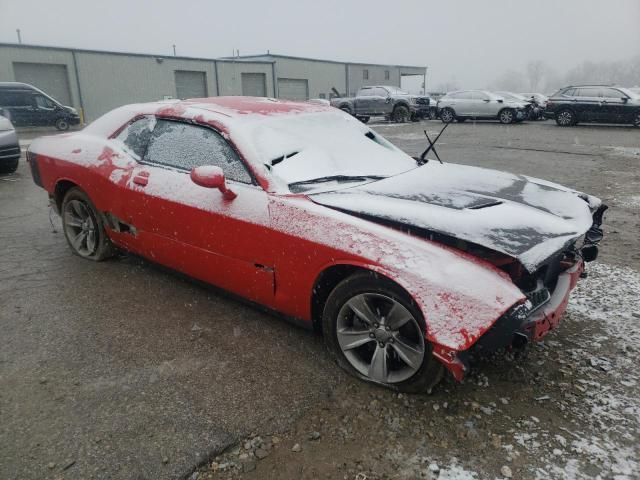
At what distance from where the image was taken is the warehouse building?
23.6 meters

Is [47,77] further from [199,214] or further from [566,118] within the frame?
[199,214]

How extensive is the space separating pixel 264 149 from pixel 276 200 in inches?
17.0

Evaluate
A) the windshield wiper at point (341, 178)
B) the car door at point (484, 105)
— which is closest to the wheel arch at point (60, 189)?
the windshield wiper at point (341, 178)

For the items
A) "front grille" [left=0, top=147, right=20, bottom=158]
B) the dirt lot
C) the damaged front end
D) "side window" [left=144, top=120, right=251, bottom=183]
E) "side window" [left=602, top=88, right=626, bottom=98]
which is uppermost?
"side window" [left=602, top=88, right=626, bottom=98]

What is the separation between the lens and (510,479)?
80.4 inches

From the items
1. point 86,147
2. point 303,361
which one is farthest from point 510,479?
point 86,147

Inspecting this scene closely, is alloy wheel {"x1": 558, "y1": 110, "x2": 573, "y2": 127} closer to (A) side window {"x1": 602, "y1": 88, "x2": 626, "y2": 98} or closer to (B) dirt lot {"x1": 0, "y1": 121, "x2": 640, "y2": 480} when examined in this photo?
(A) side window {"x1": 602, "y1": 88, "x2": 626, "y2": 98}

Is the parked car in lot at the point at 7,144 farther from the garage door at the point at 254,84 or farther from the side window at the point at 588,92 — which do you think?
the garage door at the point at 254,84

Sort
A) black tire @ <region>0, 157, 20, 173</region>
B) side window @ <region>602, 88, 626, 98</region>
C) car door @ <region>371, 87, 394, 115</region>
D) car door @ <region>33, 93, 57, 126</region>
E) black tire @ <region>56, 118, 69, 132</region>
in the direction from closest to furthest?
black tire @ <region>0, 157, 20, 173</region> → side window @ <region>602, 88, 626, 98</region> → car door @ <region>33, 93, 57, 126</region> → black tire @ <region>56, 118, 69, 132</region> → car door @ <region>371, 87, 394, 115</region>

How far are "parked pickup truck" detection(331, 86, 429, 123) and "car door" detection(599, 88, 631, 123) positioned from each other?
7080mm

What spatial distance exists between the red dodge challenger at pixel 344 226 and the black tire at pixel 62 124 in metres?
17.0

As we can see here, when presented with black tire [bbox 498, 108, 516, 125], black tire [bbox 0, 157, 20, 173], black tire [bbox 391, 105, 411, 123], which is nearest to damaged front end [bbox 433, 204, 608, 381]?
black tire [bbox 0, 157, 20, 173]

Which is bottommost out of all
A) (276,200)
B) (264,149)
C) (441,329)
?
(441,329)

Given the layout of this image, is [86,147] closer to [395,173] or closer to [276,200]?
[276,200]
